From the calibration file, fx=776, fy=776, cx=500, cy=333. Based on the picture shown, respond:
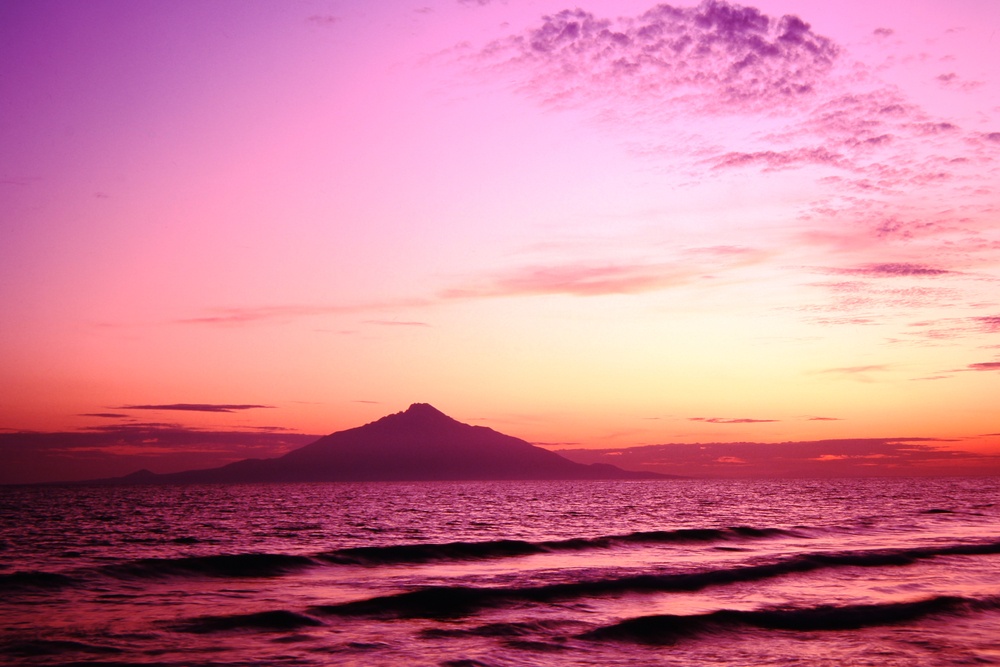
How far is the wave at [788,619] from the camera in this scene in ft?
83.0

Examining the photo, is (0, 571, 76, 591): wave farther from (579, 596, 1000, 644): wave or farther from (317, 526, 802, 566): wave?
(579, 596, 1000, 644): wave

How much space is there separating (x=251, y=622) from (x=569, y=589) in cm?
1366

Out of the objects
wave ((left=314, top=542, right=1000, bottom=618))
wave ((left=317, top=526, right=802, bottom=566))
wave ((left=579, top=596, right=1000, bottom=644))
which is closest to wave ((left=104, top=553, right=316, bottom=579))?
wave ((left=317, top=526, right=802, bottom=566))

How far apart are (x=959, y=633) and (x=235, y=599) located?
1045 inches

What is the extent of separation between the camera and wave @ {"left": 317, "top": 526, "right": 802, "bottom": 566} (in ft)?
153

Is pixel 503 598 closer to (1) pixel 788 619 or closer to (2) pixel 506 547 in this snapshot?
(1) pixel 788 619

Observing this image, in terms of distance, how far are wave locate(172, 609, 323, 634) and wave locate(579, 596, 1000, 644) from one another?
32.3ft

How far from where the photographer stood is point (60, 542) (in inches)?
2227

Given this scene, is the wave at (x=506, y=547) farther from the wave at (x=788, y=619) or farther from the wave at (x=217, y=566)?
the wave at (x=788, y=619)

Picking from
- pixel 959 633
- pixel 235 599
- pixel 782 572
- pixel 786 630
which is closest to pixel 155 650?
pixel 235 599

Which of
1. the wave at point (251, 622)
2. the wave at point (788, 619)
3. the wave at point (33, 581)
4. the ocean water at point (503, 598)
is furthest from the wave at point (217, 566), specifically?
the wave at point (788, 619)

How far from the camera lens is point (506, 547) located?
51438mm

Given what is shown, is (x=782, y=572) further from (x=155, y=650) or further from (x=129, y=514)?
(x=129, y=514)

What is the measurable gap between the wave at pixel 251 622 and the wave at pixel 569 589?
1.61m
